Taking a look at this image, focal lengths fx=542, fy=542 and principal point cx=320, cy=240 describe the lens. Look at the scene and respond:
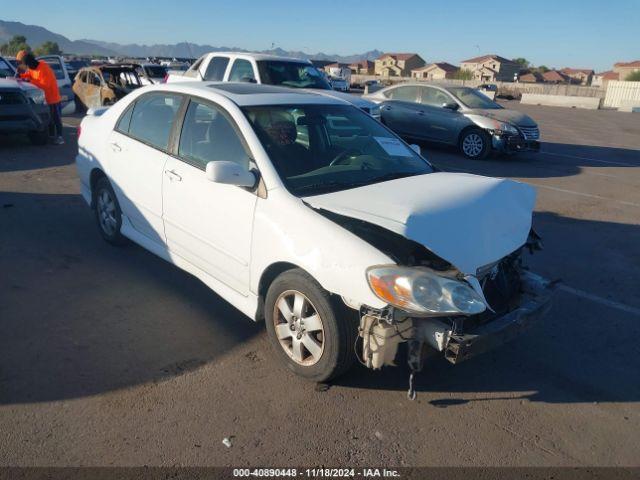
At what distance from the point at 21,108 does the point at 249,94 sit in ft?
26.1

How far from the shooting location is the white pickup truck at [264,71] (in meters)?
10.5

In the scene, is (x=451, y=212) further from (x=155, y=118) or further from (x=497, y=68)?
(x=497, y=68)

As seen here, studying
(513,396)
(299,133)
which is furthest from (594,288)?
(299,133)

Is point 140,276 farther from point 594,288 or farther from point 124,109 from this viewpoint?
point 594,288

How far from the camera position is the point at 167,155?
4.43 metres

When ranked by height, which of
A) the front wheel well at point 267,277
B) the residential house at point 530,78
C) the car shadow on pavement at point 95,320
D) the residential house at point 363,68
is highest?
the front wheel well at point 267,277

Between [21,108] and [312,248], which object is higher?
[312,248]

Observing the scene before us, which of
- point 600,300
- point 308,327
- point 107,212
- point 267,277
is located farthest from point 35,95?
point 600,300

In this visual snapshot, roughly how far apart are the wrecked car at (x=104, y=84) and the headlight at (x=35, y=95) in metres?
4.54

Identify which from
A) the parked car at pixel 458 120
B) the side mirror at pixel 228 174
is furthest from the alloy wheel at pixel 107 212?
the parked car at pixel 458 120

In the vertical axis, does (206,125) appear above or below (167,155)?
above

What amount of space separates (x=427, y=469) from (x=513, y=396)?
95 centimetres

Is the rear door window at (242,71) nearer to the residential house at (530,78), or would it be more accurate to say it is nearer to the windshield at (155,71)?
the windshield at (155,71)

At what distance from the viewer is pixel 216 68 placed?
11305 mm
